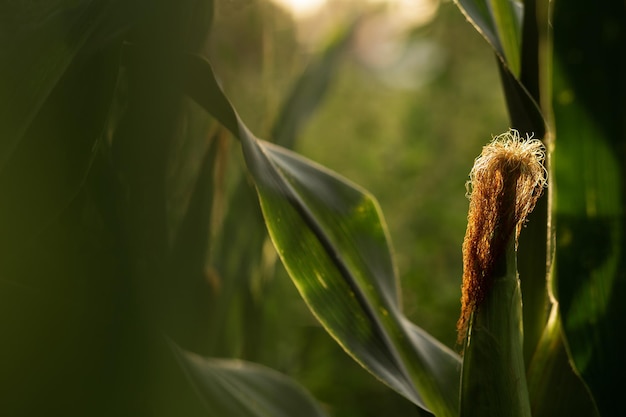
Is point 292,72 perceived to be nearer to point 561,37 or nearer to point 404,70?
point 404,70

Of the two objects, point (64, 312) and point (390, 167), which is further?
point (390, 167)

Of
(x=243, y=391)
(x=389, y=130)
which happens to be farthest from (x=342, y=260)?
(x=389, y=130)

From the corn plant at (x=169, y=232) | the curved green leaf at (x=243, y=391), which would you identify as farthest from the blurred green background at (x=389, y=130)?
the corn plant at (x=169, y=232)

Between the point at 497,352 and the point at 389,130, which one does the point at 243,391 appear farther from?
the point at 389,130

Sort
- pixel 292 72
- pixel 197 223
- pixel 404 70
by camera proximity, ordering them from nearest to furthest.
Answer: pixel 197 223
pixel 292 72
pixel 404 70

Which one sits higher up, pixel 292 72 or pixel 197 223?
pixel 292 72

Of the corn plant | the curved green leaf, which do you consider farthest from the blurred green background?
the corn plant

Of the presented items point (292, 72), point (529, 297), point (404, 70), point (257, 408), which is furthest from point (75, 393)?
point (404, 70)
